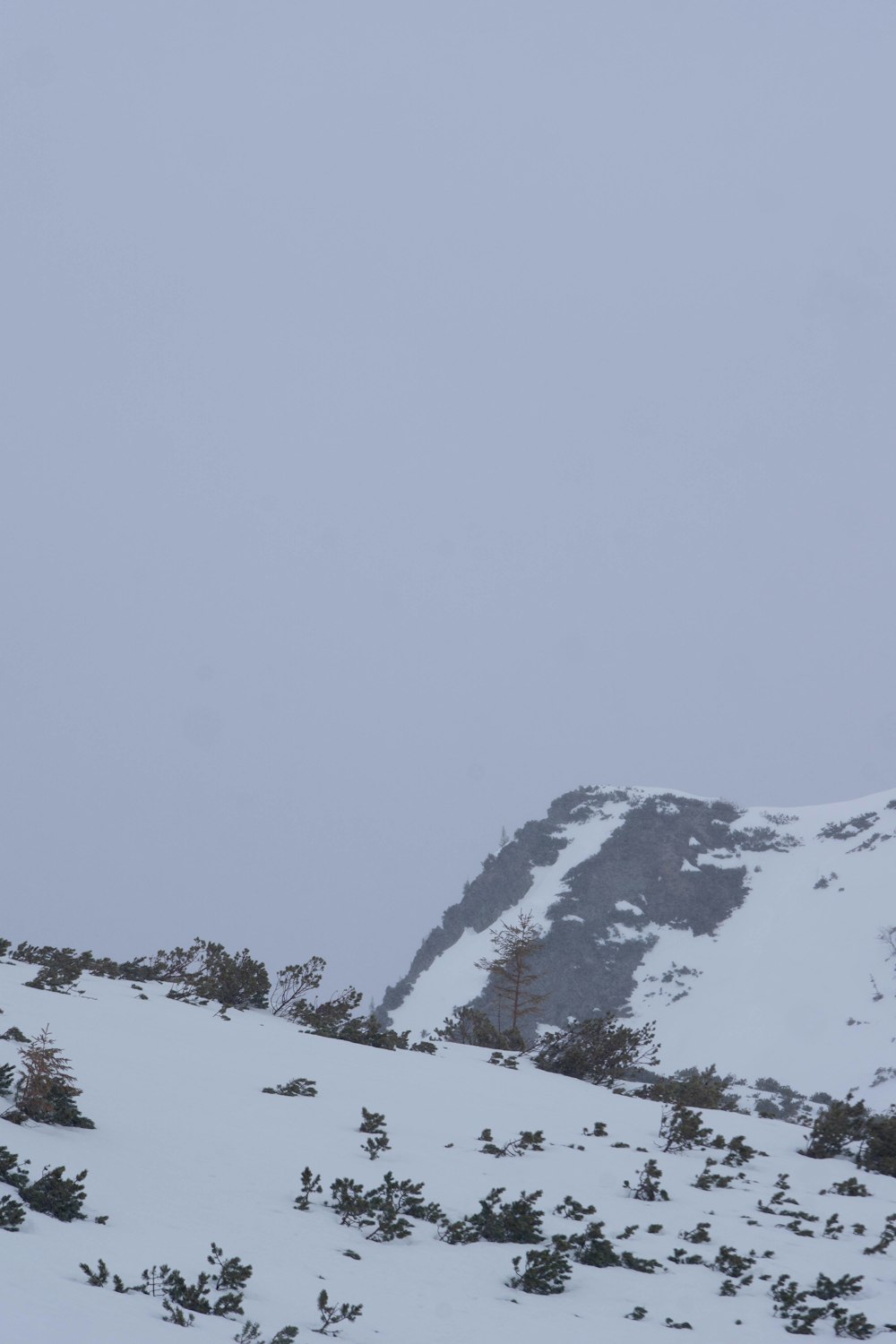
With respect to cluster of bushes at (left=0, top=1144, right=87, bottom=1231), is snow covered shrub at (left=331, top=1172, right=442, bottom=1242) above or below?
below

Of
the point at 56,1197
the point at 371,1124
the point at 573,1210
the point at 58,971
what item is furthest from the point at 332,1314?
the point at 58,971

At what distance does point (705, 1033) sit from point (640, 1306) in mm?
53839

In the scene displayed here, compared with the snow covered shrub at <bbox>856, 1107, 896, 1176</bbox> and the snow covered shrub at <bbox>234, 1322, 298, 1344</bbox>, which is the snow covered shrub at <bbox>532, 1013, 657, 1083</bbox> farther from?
the snow covered shrub at <bbox>234, 1322, 298, 1344</bbox>

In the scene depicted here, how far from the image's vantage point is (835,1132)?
15758mm

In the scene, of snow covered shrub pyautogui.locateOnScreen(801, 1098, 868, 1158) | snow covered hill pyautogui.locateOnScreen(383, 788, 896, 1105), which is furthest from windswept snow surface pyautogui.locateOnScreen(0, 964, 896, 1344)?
snow covered hill pyautogui.locateOnScreen(383, 788, 896, 1105)

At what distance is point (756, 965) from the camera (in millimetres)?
62188

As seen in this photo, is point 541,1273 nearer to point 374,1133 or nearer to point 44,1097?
point 374,1133

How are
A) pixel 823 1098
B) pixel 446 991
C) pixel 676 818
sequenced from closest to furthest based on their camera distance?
pixel 823 1098, pixel 446 991, pixel 676 818

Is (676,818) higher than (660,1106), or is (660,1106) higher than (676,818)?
(676,818)

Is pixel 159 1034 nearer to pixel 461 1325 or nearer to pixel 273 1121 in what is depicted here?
pixel 273 1121

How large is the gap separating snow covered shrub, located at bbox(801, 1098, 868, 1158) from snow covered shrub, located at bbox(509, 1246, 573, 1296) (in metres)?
8.92

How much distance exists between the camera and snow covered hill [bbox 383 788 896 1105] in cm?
5384

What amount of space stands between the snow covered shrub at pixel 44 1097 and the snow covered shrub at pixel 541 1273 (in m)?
4.37

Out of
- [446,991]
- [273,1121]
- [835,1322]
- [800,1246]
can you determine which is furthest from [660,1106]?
[446,991]
